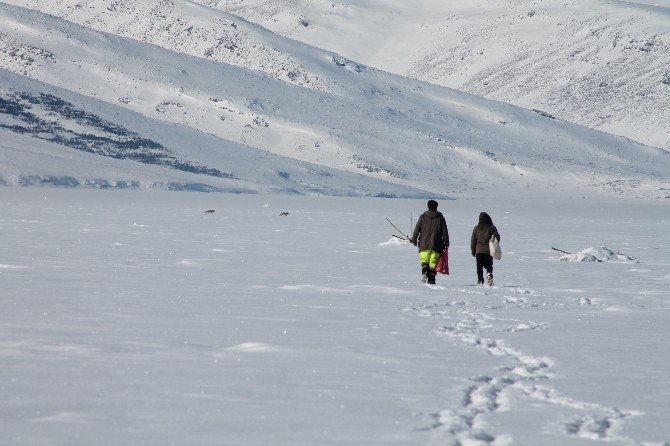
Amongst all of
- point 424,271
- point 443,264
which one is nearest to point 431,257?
point 424,271

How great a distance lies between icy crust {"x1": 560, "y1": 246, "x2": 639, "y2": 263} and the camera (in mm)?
24438

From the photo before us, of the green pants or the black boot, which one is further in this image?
the black boot

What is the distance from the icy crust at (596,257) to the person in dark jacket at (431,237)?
7.93 metres

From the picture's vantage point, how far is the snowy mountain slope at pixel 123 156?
387 ft

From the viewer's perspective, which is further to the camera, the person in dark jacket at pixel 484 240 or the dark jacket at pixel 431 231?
the person in dark jacket at pixel 484 240

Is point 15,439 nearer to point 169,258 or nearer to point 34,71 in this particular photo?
point 169,258

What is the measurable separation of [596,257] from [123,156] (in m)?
127

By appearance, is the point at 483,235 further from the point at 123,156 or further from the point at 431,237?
the point at 123,156

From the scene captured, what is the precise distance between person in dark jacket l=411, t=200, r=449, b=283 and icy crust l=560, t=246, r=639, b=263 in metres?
7.93

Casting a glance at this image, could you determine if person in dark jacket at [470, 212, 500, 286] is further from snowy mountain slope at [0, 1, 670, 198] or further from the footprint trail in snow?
snowy mountain slope at [0, 1, 670, 198]

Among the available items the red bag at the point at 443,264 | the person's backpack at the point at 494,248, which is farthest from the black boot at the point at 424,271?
the person's backpack at the point at 494,248

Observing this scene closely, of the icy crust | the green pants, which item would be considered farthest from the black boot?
the icy crust

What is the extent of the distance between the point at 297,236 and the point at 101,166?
9543cm

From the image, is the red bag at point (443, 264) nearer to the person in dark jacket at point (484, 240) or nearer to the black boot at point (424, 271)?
the black boot at point (424, 271)
